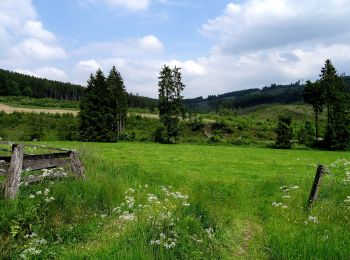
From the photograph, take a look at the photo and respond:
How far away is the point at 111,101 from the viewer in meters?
72.4

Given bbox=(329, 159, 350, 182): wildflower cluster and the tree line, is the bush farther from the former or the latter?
bbox=(329, 159, 350, 182): wildflower cluster

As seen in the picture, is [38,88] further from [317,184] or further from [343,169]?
[317,184]

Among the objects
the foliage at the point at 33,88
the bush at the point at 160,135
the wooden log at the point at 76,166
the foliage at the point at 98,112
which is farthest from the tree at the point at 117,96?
the foliage at the point at 33,88

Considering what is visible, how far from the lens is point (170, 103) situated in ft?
248

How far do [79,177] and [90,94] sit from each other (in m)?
56.7

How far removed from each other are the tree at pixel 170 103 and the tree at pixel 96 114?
11278 mm

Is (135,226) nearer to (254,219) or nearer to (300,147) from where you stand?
(254,219)

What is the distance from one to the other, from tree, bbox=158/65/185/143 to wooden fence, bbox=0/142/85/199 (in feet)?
191

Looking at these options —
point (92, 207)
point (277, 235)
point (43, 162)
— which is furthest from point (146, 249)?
point (43, 162)

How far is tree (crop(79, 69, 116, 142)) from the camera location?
6788cm

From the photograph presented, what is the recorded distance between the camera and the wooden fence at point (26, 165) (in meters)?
10.5

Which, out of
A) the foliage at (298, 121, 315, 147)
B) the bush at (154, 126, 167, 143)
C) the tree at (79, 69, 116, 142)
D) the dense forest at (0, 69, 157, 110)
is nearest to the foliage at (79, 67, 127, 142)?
the tree at (79, 69, 116, 142)

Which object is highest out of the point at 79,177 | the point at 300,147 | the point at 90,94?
the point at 90,94

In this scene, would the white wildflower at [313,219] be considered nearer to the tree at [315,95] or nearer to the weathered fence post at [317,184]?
the weathered fence post at [317,184]
